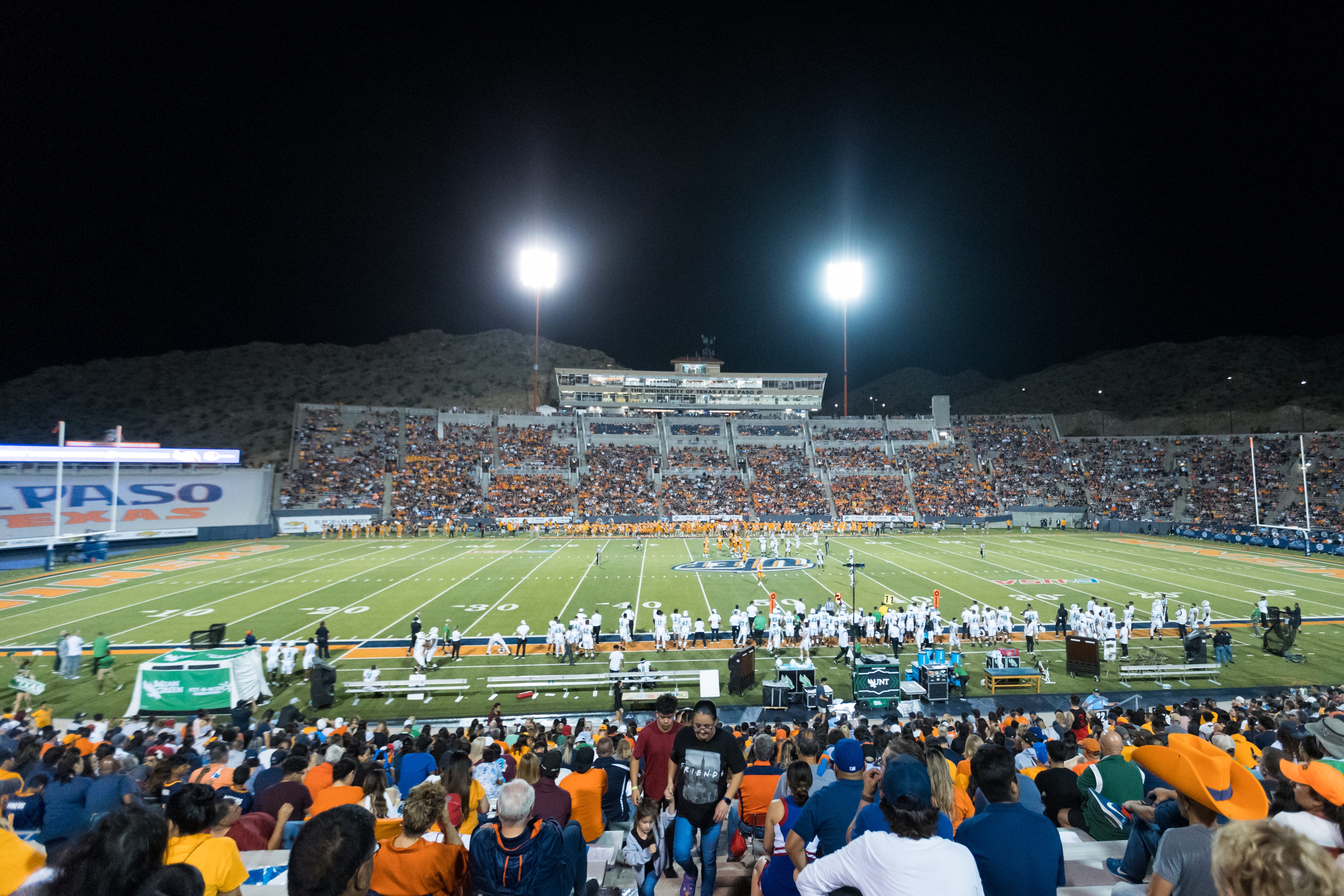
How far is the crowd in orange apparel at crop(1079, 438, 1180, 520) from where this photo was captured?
165 ft

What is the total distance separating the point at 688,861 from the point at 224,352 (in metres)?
135

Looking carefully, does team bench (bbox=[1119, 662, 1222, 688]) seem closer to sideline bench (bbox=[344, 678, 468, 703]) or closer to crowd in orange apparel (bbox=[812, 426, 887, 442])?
sideline bench (bbox=[344, 678, 468, 703])

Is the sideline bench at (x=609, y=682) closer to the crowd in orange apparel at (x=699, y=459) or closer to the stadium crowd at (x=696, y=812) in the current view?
the stadium crowd at (x=696, y=812)

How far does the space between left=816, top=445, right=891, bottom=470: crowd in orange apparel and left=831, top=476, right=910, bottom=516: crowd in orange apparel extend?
173cm

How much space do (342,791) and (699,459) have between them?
54.9 m

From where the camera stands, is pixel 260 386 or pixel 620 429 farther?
pixel 260 386

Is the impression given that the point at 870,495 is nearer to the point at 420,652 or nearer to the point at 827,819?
the point at 420,652

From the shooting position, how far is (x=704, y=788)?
13.4ft

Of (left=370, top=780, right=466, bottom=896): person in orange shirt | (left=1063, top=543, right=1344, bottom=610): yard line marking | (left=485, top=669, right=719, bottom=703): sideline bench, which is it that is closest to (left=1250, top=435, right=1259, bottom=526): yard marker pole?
(left=1063, top=543, right=1344, bottom=610): yard line marking

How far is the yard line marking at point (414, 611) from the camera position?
672 inches

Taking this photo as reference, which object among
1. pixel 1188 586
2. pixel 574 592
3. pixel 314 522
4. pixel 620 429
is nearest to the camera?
pixel 574 592

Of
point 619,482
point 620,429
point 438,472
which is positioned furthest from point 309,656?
point 620,429

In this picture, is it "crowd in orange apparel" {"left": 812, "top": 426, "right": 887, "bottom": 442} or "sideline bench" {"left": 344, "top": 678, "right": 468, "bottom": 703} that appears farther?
"crowd in orange apparel" {"left": 812, "top": 426, "right": 887, "bottom": 442}

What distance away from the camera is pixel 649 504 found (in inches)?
2008
